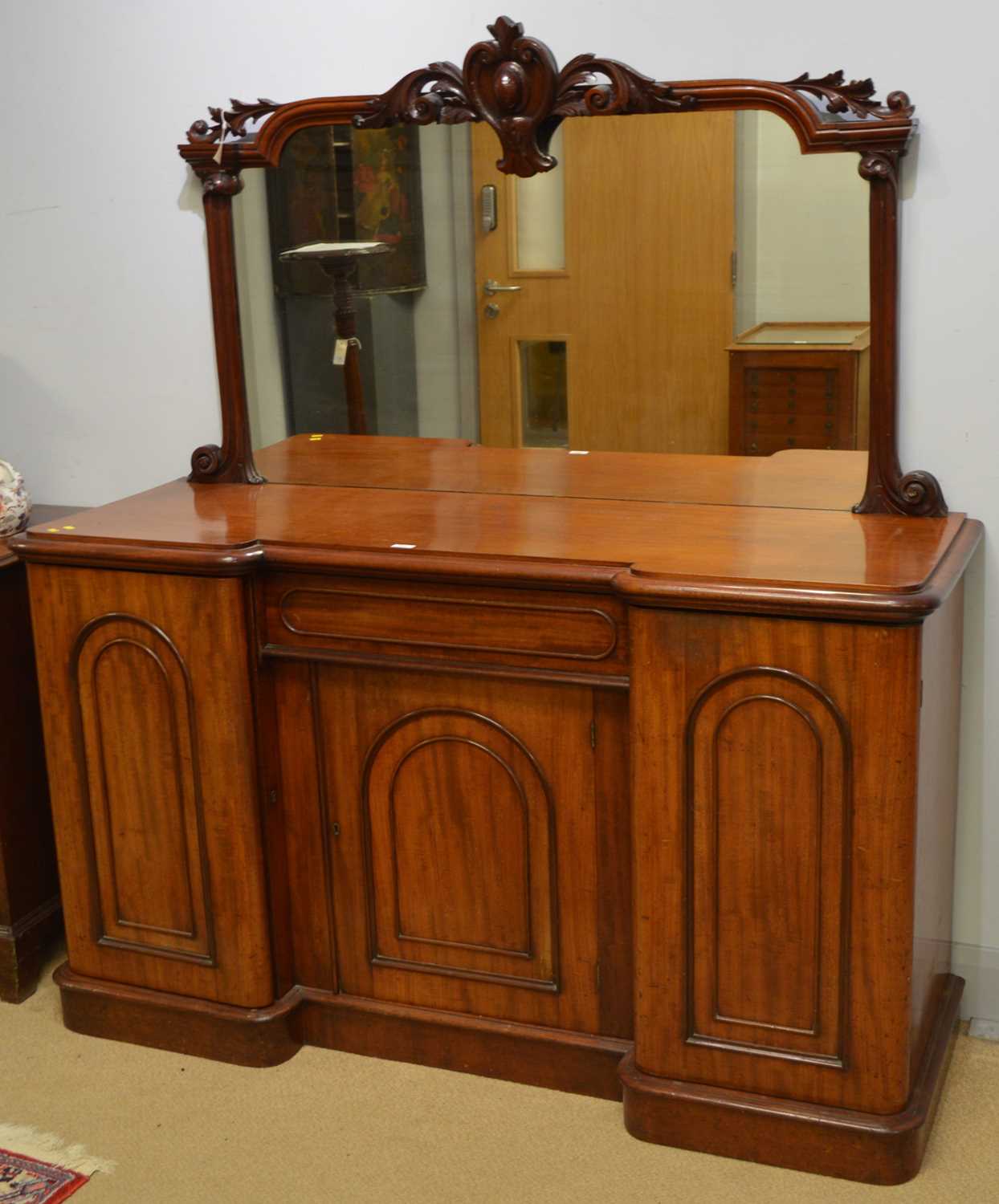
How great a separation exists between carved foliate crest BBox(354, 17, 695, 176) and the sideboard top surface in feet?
2.04

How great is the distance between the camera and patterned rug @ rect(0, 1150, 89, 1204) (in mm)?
2285

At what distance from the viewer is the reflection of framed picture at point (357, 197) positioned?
8.55ft

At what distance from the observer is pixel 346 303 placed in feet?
8.96

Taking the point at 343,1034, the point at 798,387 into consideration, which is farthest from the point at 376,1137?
the point at 798,387

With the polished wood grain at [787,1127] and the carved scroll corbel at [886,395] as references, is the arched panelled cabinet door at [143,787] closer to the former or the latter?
the polished wood grain at [787,1127]

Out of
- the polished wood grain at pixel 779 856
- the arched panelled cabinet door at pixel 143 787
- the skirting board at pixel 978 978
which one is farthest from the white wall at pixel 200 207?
the arched panelled cabinet door at pixel 143 787

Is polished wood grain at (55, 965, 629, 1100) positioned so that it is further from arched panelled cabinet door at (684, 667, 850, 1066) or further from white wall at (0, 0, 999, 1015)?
white wall at (0, 0, 999, 1015)

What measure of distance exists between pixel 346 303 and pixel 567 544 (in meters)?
0.74

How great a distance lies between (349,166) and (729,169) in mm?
689

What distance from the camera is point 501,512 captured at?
254cm

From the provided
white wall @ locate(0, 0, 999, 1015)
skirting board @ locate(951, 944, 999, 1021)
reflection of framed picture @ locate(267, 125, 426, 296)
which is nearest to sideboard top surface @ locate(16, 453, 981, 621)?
white wall @ locate(0, 0, 999, 1015)

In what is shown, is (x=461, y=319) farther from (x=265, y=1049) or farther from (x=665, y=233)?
(x=265, y=1049)

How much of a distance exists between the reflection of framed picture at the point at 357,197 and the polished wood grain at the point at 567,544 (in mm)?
412

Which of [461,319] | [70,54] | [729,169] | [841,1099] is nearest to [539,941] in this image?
[841,1099]
